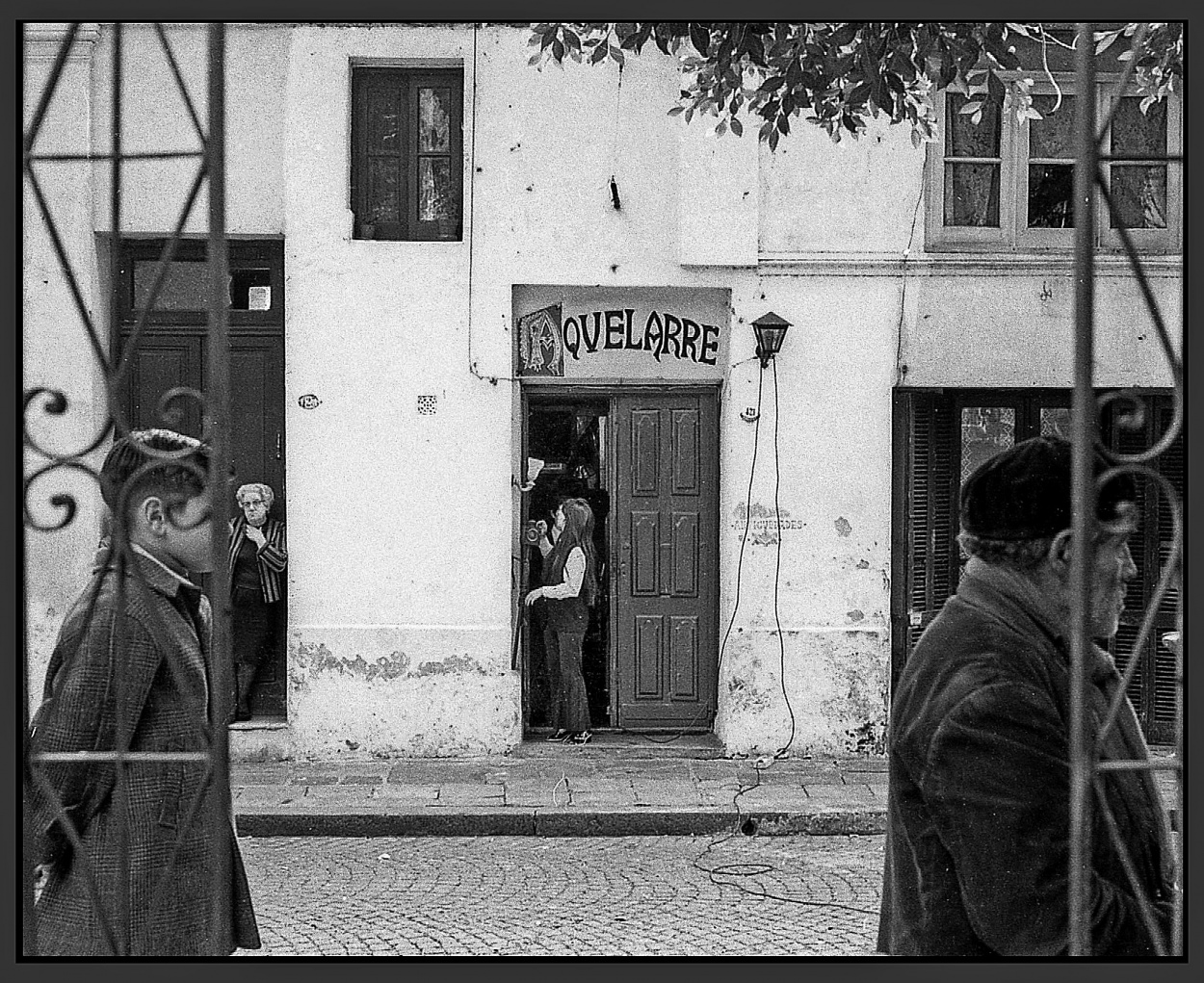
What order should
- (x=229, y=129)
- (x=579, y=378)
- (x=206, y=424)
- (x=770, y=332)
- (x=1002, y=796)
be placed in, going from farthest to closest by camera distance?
1. (x=579, y=378)
2. (x=229, y=129)
3. (x=770, y=332)
4. (x=1002, y=796)
5. (x=206, y=424)

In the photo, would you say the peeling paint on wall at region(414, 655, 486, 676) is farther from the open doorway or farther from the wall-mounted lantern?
the wall-mounted lantern

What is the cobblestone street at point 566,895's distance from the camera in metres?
6.93

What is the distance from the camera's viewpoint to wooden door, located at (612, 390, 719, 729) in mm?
11086

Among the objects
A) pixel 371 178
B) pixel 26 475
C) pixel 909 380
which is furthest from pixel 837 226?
pixel 26 475

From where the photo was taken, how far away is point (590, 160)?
35.2 ft

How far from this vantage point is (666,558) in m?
11.2

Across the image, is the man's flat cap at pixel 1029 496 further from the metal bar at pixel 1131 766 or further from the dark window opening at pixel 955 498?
the dark window opening at pixel 955 498

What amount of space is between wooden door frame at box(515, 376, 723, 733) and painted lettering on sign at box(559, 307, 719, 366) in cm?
19

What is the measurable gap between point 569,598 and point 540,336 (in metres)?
1.81

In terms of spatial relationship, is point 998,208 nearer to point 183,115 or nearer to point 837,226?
point 837,226

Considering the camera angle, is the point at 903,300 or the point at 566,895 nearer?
the point at 566,895

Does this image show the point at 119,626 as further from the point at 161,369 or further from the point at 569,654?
the point at 161,369

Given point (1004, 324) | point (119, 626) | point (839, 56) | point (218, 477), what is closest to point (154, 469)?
point (218, 477)

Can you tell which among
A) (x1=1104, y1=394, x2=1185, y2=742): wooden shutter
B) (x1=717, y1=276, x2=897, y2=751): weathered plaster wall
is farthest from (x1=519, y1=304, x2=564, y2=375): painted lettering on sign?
(x1=1104, y1=394, x2=1185, y2=742): wooden shutter
